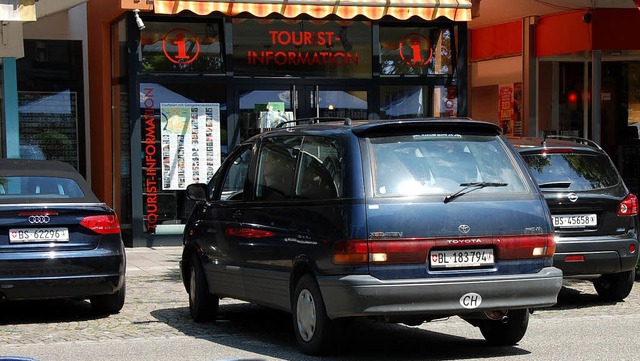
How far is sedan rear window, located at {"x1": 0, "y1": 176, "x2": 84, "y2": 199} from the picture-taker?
1057 cm

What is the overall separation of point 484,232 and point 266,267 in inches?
75.3

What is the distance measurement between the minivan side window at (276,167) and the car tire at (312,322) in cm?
86

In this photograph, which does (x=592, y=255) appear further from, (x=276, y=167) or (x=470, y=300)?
(x=276, y=167)

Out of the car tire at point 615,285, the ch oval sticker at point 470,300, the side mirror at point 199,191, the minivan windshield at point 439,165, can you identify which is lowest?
the car tire at point 615,285

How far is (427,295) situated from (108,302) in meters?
4.11

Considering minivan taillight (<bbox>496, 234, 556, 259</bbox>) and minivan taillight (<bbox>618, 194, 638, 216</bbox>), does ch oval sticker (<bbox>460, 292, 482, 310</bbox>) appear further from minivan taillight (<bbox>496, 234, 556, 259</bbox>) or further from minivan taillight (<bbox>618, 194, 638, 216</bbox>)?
minivan taillight (<bbox>618, 194, 638, 216</bbox>)

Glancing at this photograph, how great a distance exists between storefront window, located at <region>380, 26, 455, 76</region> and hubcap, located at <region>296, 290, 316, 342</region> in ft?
35.4

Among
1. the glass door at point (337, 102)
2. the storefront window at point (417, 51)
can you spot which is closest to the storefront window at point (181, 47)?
the glass door at point (337, 102)

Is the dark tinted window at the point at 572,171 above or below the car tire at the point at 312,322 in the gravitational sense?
above

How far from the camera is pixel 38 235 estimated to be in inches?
398

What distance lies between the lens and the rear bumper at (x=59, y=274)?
32.6 ft

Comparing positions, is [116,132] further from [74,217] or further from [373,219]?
[373,219]

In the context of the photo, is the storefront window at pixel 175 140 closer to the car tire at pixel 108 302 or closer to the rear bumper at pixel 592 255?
the car tire at pixel 108 302

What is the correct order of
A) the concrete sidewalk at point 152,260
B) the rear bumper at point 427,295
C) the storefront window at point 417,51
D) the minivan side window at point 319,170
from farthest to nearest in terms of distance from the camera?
the storefront window at point 417,51 < the concrete sidewalk at point 152,260 < the minivan side window at point 319,170 < the rear bumper at point 427,295
